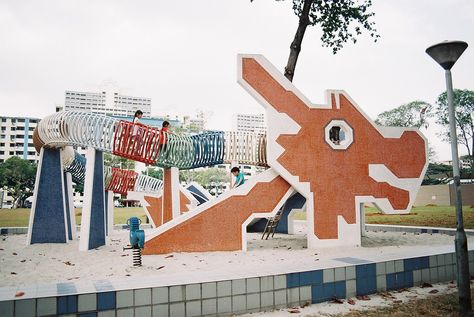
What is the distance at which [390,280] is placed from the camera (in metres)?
6.16

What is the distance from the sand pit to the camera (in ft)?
20.6

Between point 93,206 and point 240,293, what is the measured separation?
29.0 feet

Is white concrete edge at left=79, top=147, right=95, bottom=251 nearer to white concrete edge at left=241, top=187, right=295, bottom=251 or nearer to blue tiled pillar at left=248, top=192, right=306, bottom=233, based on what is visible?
white concrete edge at left=241, top=187, right=295, bottom=251

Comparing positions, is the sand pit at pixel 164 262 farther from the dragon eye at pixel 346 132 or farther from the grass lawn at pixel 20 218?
the grass lawn at pixel 20 218

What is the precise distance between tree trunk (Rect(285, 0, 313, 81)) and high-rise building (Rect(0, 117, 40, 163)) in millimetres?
83845

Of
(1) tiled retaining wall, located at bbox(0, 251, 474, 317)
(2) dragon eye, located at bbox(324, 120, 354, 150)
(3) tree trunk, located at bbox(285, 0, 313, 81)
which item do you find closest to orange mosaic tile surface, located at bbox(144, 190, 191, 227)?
(3) tree trunk, located at bbox(285, 0, 313, 81)

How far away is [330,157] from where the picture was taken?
10953 mm

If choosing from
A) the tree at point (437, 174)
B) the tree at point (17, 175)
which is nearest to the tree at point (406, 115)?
the tree at point (437, 174)

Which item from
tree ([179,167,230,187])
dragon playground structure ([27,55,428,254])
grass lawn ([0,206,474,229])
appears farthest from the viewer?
tree ([179,167,230,187])

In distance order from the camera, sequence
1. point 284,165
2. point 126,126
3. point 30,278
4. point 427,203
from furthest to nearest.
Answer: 1. point 427,203
2. point 126,126
3. point 284,165
4. point 30,278

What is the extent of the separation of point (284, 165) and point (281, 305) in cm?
573

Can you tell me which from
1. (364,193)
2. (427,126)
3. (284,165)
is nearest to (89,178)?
(284,165)

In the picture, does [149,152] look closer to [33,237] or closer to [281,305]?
[33,237]

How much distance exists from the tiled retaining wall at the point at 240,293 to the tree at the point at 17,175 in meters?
62.3
